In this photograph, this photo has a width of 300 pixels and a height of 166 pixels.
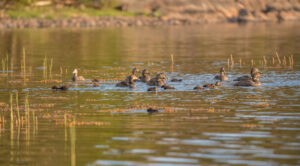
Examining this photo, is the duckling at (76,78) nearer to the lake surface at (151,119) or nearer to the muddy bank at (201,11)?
the lake surface at (151,119)

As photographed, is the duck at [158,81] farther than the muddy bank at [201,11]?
No

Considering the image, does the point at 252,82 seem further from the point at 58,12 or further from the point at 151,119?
the point at 58,12

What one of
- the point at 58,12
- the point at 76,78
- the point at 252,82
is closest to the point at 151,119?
the point at 252,82

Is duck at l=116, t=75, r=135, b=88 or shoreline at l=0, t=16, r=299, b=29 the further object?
shoreline at l=0, t=16, r=299, b=29

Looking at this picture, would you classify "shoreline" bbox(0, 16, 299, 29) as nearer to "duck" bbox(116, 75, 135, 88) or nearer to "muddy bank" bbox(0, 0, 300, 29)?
"muddy bank" bbox(0, 0, 300, 29)

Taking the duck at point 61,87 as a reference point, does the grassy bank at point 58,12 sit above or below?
above

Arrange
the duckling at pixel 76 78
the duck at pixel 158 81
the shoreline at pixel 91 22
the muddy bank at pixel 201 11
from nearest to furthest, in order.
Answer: the duck at pixel 158 81 < the duckling at pixel 76 78 < the shoreline at pixel 91 22 < the muddy bank at pixel 201 11

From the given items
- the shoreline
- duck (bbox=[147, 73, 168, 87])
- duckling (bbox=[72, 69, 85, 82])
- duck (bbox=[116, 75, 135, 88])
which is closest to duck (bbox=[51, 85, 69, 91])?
duck (bbox=[116, 75, 135, 88])

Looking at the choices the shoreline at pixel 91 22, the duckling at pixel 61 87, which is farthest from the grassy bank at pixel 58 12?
the duckling at pixel 61 87

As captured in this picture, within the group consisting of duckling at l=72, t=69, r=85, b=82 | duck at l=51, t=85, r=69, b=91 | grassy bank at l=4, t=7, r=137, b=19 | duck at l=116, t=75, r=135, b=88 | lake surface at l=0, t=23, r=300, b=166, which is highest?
grassy bank at l=4, t=7, r=137, b=19

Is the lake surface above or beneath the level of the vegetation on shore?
beneath

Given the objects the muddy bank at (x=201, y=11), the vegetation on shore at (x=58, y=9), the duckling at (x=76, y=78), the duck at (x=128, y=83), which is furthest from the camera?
the muddy bank at (x=201, y=11)

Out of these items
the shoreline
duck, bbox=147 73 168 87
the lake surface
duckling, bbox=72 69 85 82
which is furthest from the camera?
the shoreline

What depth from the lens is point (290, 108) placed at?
2073 centimetres
